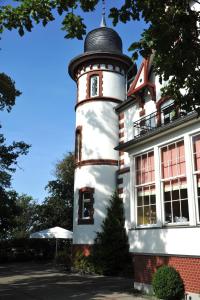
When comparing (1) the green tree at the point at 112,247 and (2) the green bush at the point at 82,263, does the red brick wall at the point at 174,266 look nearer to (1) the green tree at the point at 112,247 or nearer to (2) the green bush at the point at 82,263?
(1) the green tree at the point at 112,247

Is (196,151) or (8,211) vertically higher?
(196,151)

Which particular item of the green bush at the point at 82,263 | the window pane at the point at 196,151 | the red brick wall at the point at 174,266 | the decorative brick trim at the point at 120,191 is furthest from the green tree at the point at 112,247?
the window pane at the point at 196,151

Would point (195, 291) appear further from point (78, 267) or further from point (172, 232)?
point (78, 267)

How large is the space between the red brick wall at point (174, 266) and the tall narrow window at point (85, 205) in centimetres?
775

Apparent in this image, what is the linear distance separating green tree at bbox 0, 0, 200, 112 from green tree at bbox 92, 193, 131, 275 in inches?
522

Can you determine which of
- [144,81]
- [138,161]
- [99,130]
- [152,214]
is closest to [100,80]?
[99,130]

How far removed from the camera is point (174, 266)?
1214 cm

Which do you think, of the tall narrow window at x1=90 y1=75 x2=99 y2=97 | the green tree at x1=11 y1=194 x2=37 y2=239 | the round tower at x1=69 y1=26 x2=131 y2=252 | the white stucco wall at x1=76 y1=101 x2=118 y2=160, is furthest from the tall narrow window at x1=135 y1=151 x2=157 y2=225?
the green tree at x1=11 y1=194 x2=37 y2=239

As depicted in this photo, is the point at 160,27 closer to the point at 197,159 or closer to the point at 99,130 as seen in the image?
the point at 197,159

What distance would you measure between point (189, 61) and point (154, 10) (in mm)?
1434

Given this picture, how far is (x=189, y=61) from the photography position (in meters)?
6.30

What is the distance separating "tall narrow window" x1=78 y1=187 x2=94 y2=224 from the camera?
2159 cm

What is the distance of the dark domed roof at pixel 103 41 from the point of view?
24484 millimetres

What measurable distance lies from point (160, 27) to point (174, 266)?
27.6ft
